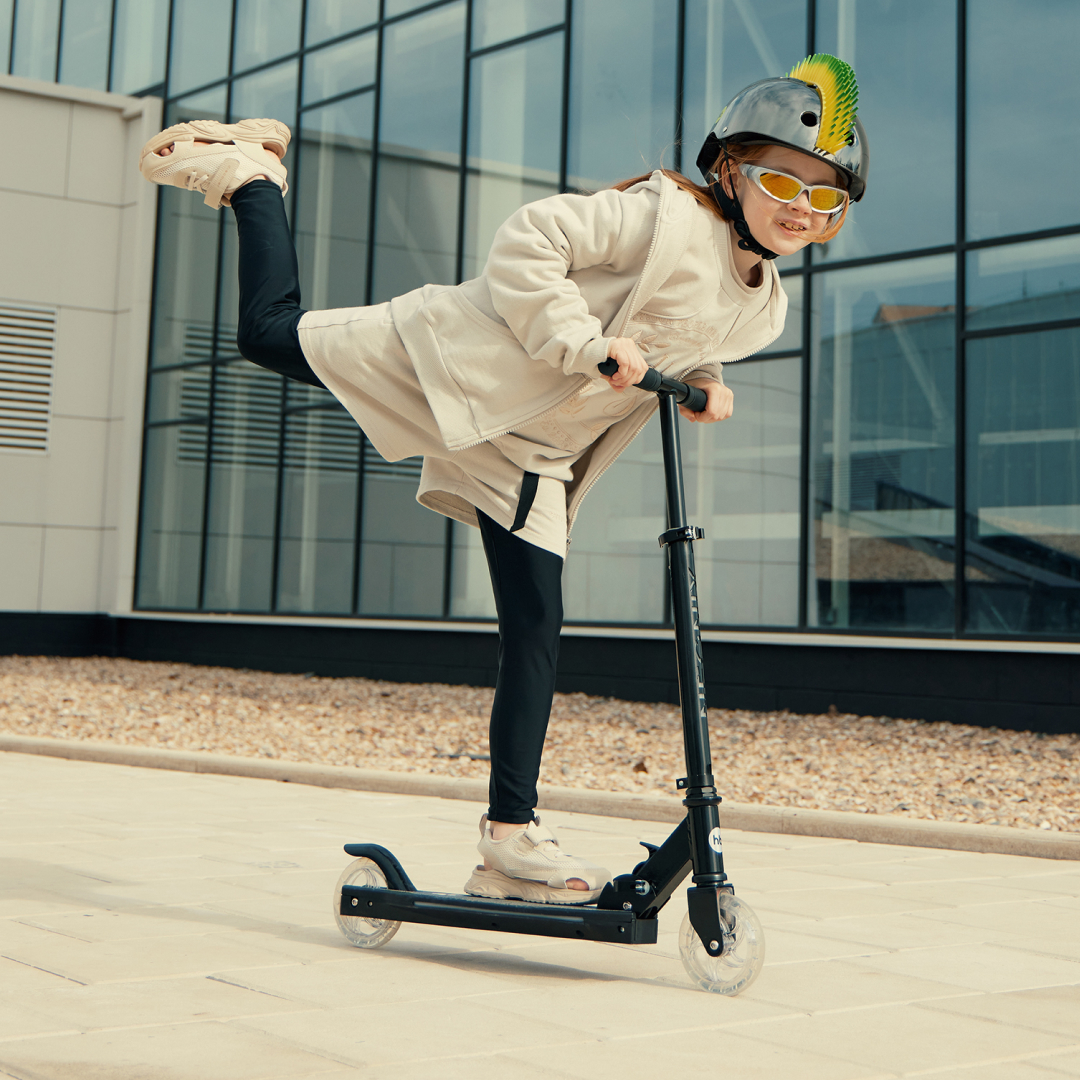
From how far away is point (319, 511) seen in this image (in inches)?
597

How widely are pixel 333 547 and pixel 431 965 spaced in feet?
39.0

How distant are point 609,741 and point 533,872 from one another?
5.98m

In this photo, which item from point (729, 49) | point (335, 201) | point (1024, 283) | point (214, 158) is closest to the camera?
point (214, 158)

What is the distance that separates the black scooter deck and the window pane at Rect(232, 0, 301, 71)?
14.4 m

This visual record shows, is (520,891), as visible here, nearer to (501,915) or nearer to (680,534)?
(501,915)

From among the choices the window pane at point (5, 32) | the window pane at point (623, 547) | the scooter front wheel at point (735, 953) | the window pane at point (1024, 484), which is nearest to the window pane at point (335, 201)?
the window pane at point (623, 547)

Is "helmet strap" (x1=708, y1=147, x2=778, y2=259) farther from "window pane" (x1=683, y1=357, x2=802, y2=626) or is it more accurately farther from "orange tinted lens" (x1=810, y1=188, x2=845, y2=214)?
"window pane" (x1=683, y1=357, x2=802, y2=626)

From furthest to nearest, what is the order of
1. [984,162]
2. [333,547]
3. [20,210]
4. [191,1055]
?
[20,210] → [333,547] → [984,162] → [191,1055]

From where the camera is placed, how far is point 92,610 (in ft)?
58.0

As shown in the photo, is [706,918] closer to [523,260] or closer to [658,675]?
A: [523,260]

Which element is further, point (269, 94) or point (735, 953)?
point (269, 94)

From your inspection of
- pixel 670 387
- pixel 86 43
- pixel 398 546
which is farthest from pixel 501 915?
pixel 86 43

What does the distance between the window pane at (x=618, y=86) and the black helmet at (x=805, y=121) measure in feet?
28.8

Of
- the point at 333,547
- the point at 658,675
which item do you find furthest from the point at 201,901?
the point at 333,547
